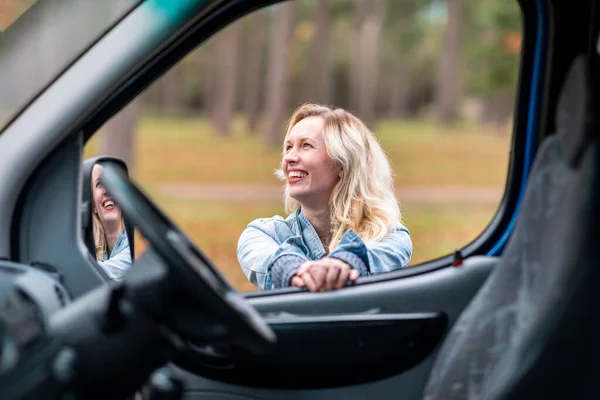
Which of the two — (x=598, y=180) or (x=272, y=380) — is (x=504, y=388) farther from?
(x=272, y=380)

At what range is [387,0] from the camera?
17781 mm

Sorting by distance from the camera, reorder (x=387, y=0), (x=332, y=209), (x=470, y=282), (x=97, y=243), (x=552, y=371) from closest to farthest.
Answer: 1. (x=552, y=371)
2. (x=97, y=243)
3. (x=470, y=282)
4. (x=332, y=209)
5. (x=387, y=0)

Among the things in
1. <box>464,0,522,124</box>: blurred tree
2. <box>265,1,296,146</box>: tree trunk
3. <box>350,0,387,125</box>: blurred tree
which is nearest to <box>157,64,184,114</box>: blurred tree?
<box>350,0,387,125</box>: blurred tree

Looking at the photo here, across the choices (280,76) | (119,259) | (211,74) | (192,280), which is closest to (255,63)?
(211,74)

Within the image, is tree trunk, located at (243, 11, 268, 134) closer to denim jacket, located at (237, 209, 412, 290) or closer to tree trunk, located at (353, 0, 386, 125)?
tree trunk, located at (353, 0, 386, 125)

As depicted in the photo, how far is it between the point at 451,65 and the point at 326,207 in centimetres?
1377

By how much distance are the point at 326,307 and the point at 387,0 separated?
16.3m

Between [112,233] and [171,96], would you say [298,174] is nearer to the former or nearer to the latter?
[112,233]

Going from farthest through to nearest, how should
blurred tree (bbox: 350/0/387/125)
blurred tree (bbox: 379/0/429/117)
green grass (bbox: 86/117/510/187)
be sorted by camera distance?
blurred tree (bbox: 379/0/429/117), blurred tree (bbox: 350/0/387/125), green grass (bbox: 86/117/510/187)

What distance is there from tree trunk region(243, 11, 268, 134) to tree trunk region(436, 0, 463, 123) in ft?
10.6

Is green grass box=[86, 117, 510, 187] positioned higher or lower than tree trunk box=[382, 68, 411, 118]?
lower

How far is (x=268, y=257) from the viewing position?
2211 millimetres

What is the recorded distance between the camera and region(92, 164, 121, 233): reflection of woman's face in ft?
6.28

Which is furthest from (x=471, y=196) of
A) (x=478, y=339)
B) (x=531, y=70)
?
(x=478, y=339)
